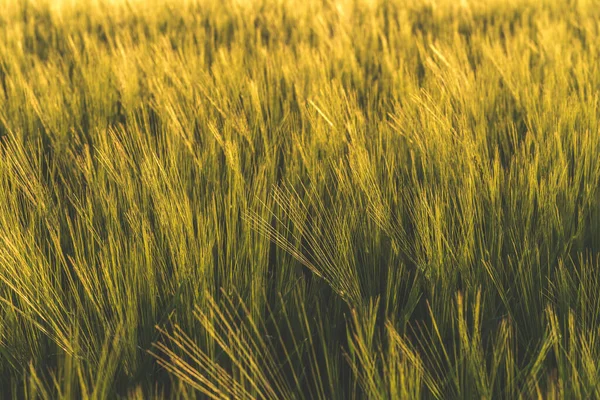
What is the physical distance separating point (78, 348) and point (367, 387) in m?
0.31

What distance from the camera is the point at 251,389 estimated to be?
72 centimetres

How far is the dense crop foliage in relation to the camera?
2.45 feet

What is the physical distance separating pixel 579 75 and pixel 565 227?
2.75 ft

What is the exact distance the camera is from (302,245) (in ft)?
3.29

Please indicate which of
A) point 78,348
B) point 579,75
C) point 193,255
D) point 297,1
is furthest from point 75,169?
point 297,1

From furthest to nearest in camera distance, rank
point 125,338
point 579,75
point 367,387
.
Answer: point 579,75 < point 125,338 < point 367,387

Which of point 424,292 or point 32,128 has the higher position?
point 32,128

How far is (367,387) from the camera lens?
0.68 meters

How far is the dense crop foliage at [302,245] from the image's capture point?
75cm

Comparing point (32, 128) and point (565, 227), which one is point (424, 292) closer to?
point (565, 227)

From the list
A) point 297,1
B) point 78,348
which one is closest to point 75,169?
point 78,348

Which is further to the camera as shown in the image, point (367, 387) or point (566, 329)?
point (566, 329)

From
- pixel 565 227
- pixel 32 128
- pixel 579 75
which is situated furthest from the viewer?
pixel 579 75

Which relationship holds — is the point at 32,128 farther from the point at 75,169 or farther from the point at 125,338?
the point at 125,338
